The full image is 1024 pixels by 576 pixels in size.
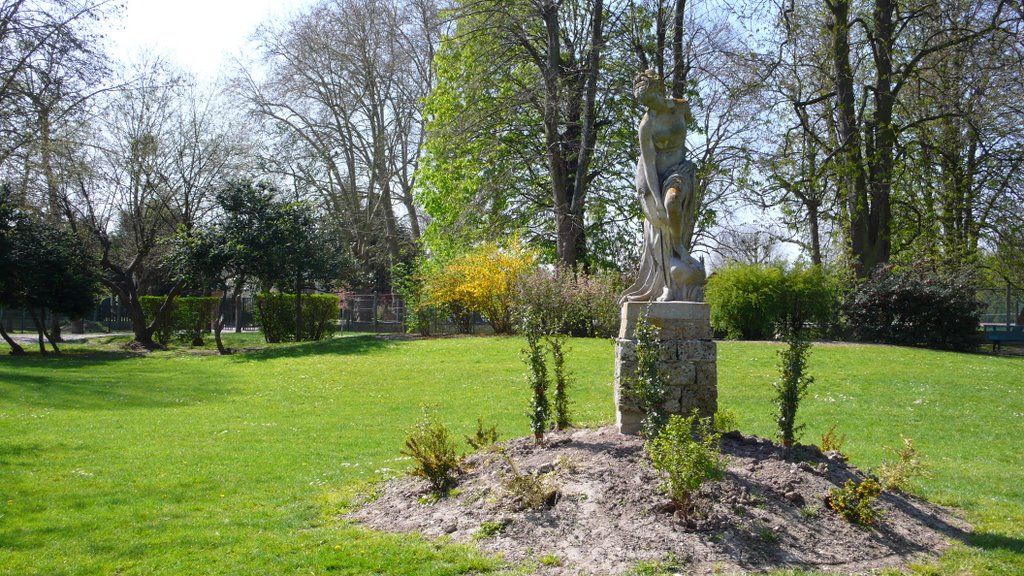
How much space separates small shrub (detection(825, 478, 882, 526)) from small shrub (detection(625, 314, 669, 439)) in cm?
143

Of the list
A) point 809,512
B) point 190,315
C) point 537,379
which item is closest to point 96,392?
point 537,379

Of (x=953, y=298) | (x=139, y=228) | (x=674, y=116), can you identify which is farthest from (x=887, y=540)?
(x=139, y=228)

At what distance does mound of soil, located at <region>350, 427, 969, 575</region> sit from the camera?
550 cm

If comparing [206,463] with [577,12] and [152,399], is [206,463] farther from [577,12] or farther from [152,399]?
[577,12]

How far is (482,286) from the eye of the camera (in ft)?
71.5

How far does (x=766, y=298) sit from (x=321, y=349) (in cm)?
1159

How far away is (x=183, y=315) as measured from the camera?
2884 centimetres

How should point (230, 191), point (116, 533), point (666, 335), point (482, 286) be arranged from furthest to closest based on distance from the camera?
point (230, 191)
point (482, 286)
point (666, 335)
point (116, 533)

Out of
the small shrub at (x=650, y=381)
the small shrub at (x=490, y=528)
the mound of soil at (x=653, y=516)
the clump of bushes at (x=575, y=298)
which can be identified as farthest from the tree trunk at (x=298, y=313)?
the small shrub at (x=490, y=528)

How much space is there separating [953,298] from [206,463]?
17.9 meters

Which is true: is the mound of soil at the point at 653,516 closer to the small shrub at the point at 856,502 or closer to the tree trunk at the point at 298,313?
the small shrub at the point at 856,502

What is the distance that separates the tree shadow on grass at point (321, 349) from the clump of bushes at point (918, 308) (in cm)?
1260

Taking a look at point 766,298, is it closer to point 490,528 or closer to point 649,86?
point 649,86

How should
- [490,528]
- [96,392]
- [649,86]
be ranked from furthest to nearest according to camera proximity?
[96,392]
[649,86]
[490,528]
